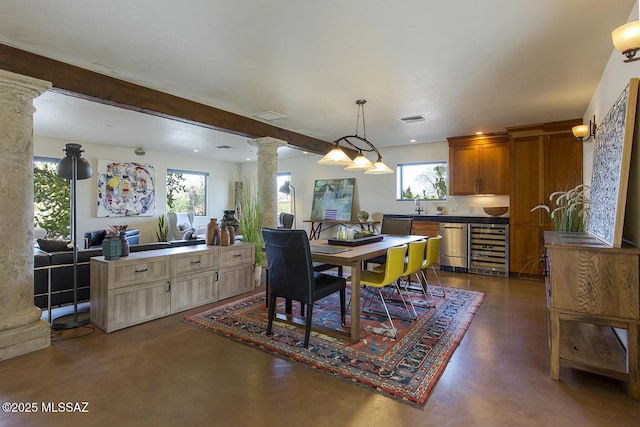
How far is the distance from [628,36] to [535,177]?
4031 mm

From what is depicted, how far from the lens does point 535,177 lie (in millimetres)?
5219

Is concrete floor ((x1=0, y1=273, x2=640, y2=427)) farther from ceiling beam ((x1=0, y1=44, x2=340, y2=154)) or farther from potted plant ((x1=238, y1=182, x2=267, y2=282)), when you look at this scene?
ceiling beam ((x1=0, y1=44, x2=340, y2=154))

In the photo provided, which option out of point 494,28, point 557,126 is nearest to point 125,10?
point 494,28

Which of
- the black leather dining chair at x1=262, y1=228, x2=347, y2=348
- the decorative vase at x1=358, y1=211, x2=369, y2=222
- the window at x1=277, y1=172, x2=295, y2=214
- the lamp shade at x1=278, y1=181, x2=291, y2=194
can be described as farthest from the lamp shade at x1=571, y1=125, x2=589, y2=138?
the window at x1=277, y1=172, x2=295, y2=214

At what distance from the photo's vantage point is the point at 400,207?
7.06m

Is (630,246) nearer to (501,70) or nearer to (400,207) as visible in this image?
(501,70)

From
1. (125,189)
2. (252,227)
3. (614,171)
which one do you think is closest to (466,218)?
(614,171)

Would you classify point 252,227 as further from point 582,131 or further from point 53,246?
point 582,131

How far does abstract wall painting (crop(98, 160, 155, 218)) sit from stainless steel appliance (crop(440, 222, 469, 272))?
6.58m

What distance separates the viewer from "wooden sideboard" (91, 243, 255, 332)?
304 cm

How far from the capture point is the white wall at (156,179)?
21.4 feet

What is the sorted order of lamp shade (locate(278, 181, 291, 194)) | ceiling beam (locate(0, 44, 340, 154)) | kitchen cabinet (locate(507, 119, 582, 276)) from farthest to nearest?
lamp shade (locate(278, 181, 291, 194)), kitchen cabinet (locate(507, 119, 582, 276)), ceiling beam (locate(0, 44, 340, 154))

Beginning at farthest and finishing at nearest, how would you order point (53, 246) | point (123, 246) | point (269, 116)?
1. point (269, 116)
2. point (53, 246)
3. point (123, 246)

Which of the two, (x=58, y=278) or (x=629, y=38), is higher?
(x=629, y=38)
